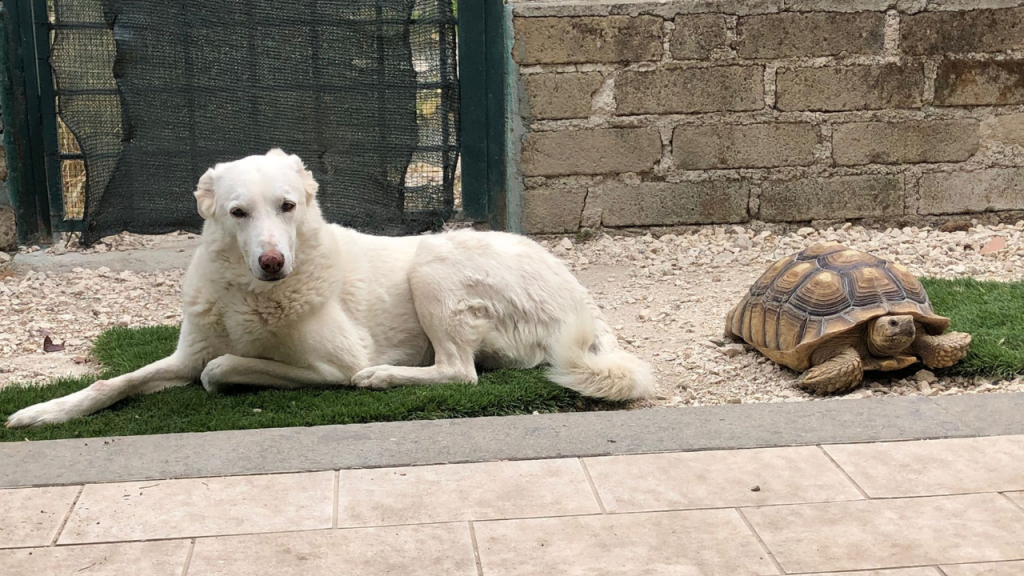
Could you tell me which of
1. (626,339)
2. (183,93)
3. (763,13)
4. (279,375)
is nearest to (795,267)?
(626,339)

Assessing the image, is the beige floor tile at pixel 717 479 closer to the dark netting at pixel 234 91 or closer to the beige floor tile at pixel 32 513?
the beige floor tile at pixel 32 513

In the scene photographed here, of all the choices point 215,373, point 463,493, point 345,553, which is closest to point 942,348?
point 463,493

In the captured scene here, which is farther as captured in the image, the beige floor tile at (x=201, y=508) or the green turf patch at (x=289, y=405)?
the green turf patch at (x=289, y=405)

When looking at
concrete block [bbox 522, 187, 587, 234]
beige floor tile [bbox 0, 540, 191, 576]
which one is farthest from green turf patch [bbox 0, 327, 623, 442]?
concrete block [bbox 522, 187, 587, 234]

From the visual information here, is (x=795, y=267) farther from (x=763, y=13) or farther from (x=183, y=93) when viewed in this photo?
(x=183, y=93)

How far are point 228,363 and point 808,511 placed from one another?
2.36m

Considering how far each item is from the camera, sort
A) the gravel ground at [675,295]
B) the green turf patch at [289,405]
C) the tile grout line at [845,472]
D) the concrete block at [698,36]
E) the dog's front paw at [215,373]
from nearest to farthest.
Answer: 1. the tile grout line at [845,472]
2. the green turf patch at [289,405]
3. the dog's front paw at [215,373]
4. the gravel ground at [675,295]
5. the concrete block at [698,36]

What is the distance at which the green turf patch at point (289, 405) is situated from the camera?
3.83 metres

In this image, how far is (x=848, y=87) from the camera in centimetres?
707

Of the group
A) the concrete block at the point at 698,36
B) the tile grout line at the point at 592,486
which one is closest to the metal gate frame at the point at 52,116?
the concrete block at the point at 698,36

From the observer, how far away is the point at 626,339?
17.4 feet

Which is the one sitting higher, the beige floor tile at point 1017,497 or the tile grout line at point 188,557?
the tile grout line at point 188,557

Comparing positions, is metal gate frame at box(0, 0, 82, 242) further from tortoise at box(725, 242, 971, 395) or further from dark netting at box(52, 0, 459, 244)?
tortoise at box(725, 242, 971, 395)

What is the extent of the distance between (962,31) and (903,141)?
0.82 meters
